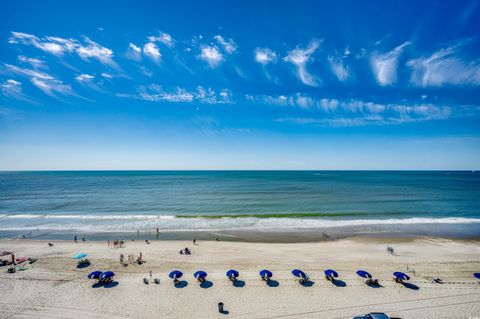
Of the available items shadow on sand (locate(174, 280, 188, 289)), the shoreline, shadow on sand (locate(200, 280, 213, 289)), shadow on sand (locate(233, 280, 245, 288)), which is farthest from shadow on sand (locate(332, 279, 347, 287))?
shadow on sand (locate(174, 280, 188, 289))

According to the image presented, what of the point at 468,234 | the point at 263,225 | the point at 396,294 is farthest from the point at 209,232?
the point at 468,234

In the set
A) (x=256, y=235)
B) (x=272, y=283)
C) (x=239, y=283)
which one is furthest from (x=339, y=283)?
(x=256, y=235)

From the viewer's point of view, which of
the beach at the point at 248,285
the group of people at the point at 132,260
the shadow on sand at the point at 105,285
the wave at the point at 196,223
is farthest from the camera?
the wave at the point at 196,223

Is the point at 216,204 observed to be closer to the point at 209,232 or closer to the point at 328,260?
the point at 209,232

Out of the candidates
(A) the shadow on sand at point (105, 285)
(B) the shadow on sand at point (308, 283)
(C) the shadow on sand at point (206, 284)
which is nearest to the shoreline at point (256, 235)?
(B) the shadow on sand at point (308, 283)

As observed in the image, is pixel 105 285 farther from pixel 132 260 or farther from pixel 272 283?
pixel 272 283

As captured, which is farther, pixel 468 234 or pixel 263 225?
pixel 263 225

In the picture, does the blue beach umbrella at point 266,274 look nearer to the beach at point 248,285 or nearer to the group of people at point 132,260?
the beach at point 248,285

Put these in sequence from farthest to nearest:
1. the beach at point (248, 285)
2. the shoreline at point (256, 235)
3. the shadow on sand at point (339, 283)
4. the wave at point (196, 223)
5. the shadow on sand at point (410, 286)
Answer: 1. the wave at point (196, 223)
2. the shoreline at point (256, 235)
3. the shadow on sand at point (339, 283)
4. the shadow on sand at point (410, 286)
5. the beach at point (248, 285)

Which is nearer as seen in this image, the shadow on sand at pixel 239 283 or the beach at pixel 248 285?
the beach at pixel 248 285

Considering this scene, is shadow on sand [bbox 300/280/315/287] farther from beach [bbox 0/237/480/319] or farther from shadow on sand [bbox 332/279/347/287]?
shadow on sand [bbox 332/279/347/287]
